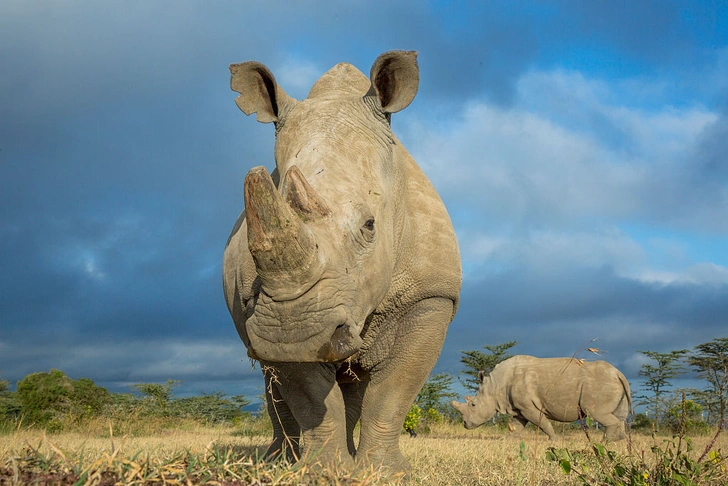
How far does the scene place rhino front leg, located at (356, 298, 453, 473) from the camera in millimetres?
4543

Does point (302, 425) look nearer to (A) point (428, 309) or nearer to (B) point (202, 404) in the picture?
(A) point (428, 309)

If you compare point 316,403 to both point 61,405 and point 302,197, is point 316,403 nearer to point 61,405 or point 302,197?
point 302,197

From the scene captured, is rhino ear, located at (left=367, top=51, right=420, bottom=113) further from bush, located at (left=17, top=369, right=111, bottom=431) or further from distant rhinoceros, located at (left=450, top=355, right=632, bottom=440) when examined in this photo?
bush, located at (left=17, top=369, right=111, bottom=431)

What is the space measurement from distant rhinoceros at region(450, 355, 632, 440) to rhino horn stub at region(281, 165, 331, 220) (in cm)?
1019

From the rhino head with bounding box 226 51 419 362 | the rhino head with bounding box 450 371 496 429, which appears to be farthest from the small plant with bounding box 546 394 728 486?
the rhino head with bounding box 450 371 496 429

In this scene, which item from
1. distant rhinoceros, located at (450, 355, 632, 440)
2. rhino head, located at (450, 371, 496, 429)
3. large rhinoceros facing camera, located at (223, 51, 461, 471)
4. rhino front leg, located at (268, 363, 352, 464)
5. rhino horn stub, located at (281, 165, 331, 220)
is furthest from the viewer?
rhino head, located at (450, 371, 496, 429)

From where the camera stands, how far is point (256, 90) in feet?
15.6

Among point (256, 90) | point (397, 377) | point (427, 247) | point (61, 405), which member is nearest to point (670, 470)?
point (397, 377)

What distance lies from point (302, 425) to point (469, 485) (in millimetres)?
1177

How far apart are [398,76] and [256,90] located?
39.3 inches

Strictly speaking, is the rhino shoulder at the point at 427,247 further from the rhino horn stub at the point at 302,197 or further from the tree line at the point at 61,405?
the tree line at the point at 61,405

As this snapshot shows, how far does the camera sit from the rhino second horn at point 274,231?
3062 millimetres

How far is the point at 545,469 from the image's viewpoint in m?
5.44

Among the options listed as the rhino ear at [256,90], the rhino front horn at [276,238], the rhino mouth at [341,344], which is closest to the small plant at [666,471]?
the rhino mouth at [341,344]
